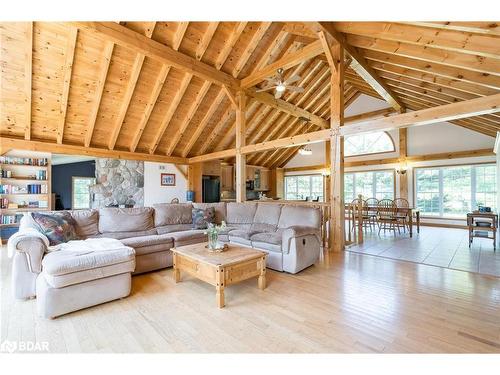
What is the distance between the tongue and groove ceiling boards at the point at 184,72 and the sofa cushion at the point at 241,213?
3.01 metres

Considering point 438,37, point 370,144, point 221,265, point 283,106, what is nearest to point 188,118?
point 283,106

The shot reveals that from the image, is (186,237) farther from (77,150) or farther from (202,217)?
(77,150)

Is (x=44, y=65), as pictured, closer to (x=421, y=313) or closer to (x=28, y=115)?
(x=28, y=115)

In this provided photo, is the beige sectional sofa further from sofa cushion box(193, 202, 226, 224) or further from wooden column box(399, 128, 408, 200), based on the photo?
wooden column box(399, 128, 408, 200)

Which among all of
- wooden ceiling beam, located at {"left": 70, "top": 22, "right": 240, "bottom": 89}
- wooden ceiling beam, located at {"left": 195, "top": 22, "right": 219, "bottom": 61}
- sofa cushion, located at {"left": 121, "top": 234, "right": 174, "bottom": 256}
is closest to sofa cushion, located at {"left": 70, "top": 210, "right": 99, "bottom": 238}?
sofa cushion, located at {"left": 121, "top": 234, "right": 174, "bottom": 256}

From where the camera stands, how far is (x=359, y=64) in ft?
16.4

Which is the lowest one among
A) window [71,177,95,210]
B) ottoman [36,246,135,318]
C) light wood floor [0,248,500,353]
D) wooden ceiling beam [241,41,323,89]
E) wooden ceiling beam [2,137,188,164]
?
light wood floor [0,248,500,353]

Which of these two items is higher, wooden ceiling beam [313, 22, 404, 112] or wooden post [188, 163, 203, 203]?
wooden ceiling beam [313, 22, 404, 112]

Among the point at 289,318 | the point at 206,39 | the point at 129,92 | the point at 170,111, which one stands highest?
the point at 206,39

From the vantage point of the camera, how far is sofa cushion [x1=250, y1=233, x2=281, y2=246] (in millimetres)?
3598

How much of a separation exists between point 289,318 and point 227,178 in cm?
795

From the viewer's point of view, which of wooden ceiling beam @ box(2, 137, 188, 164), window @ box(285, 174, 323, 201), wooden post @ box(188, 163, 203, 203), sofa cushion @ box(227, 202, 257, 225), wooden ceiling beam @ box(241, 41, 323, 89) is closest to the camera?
wooden ceiling beam @ box(241, 41, 323, 89)
